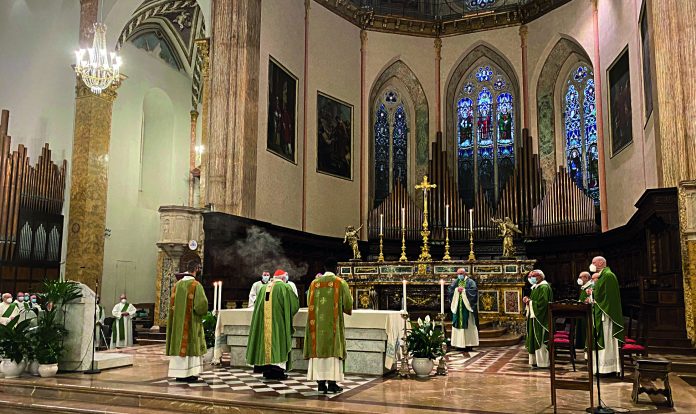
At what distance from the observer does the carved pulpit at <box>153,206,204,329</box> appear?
1462cm

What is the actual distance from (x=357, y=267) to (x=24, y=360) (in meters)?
8.62

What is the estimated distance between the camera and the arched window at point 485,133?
21.0 metres

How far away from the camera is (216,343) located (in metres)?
9.99

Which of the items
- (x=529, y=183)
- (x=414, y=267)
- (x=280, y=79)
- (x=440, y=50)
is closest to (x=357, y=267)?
(x=414, y=267)

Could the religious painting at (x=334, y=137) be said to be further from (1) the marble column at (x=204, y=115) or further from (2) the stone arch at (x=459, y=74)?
(1) the marble column at (x=204, y=115)

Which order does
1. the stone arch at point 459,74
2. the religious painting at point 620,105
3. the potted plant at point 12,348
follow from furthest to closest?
the stone arch at point 459,74 < the religious painting at point 620,105 < the potted plant at point 12,348

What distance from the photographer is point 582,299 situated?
30.0 ft

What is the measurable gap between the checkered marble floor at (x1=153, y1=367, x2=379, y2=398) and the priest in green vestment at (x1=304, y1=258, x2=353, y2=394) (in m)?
0.23

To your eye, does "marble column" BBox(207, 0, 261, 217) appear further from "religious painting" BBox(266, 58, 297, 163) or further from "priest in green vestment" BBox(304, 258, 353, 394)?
"priest in green vestment" BBox(304, 258, 353, 394)

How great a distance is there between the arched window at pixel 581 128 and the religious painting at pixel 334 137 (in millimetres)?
6891

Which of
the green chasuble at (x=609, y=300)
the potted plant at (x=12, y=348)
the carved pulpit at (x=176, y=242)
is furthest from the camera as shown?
the carved pulpit at (x=176, y=242)

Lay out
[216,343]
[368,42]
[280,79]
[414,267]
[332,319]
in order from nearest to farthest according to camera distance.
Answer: [332,319] → [216,343] → [414,267] → [280,79] → [368,42]

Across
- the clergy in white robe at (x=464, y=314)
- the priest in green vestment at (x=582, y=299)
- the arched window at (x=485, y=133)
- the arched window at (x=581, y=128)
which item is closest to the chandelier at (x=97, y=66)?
the clergy in white robe at (x=464, y=314)

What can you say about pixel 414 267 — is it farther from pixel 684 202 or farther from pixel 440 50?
pixel 440 50
